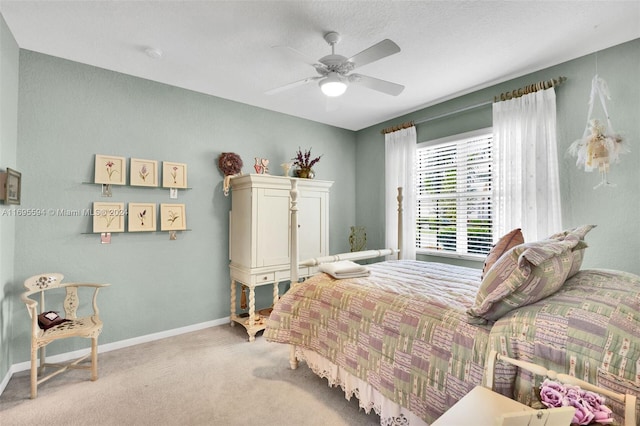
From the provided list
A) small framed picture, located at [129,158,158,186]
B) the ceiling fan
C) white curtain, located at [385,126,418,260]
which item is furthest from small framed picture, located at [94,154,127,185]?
white curtain, located at [385,126,418,260]

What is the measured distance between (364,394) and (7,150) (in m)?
3.15

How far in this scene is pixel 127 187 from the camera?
2.95 meters

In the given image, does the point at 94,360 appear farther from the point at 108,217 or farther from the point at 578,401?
the point at 578,401

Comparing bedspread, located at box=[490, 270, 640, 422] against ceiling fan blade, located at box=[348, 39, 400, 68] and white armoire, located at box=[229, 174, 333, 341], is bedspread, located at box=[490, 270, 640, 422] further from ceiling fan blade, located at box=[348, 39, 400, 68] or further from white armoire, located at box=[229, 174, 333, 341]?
white armoire, located at box=[229, 174, 333, 341]

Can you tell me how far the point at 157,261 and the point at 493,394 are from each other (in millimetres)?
3108

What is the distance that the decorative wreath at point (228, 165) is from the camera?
135 inches

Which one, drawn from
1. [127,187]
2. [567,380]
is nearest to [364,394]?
[567,380]

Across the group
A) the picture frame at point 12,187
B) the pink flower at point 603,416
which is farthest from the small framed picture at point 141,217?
the pink flower at point 603,416

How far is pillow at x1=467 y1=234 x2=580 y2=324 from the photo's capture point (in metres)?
1.32

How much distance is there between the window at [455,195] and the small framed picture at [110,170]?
3.39 meters

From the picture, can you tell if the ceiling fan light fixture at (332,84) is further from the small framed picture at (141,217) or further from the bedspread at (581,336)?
the small framed picture at (141,217)

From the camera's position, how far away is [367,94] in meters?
3.39

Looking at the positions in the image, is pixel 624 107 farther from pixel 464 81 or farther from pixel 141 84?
pixel 141 84

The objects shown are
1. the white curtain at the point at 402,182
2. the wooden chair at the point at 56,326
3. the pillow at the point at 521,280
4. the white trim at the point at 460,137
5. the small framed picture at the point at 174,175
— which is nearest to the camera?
the pillow at the point at 521,280
